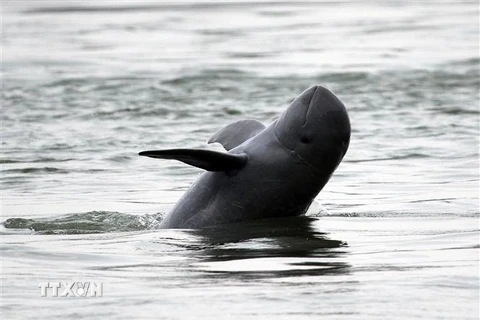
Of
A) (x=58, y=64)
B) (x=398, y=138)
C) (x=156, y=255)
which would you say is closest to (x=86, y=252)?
(x=156, y=255)

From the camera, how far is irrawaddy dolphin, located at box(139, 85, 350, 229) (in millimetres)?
10250

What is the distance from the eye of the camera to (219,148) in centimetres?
1683

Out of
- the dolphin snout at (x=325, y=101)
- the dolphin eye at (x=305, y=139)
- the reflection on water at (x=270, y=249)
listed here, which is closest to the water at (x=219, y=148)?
the reflection on water at (x=270, y=249)

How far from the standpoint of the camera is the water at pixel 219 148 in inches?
321

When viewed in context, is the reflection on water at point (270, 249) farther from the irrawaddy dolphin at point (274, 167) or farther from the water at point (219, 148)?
the irrawaddy dolphin at point (274, 167)

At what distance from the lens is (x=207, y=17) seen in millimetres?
39250

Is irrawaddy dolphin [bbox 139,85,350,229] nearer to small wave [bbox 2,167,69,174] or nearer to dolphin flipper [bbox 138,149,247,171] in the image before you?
dolphin flipper [bbox 138,149,247,171]

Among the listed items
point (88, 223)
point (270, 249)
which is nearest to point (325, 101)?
point (270, 249)

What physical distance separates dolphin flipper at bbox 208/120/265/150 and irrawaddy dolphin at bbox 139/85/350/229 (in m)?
0.25

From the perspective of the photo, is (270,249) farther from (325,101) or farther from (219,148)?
(219,148)

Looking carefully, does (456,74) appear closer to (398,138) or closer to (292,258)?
(398,138)

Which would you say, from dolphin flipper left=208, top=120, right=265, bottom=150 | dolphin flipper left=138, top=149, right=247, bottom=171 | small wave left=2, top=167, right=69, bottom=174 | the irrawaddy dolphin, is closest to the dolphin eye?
the irrawaddy dolphin

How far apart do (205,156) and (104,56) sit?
1863 cm

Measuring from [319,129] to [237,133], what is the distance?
4.19 ft
